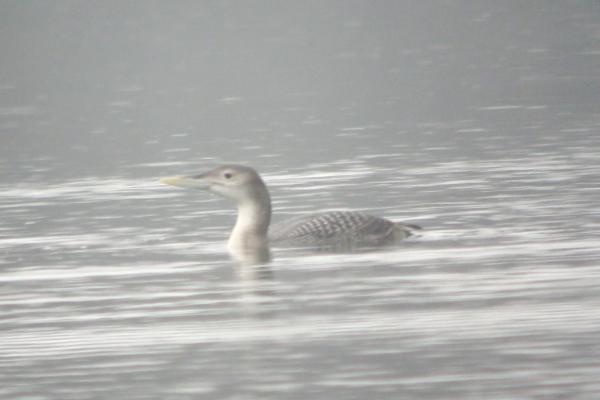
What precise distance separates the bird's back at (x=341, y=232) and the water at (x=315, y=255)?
238mm

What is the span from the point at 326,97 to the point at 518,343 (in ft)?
72.7

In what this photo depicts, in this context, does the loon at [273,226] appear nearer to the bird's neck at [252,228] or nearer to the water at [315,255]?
the bird's neck at [252,228]

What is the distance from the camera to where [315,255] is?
13312 mm

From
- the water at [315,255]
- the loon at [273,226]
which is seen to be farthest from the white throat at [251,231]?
the water at [315,255]

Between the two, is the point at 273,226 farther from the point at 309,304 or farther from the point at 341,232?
the point at 309,304

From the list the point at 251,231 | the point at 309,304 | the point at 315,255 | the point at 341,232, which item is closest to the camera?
the point at 309,304

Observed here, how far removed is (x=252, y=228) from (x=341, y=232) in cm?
70

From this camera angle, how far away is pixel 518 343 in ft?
31.1

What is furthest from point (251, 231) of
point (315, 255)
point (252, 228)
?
point (315, 255)

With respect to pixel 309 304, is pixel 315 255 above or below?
above

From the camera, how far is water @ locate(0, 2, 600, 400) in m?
9.22

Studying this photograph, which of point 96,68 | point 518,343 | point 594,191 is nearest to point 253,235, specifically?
point 594,191

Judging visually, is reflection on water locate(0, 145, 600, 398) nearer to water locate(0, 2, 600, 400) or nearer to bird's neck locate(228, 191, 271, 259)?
water locate(0, 2, 600, 400)

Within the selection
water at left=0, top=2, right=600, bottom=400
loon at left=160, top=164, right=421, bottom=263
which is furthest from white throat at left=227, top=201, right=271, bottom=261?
water at left=0, top=2, right=600, bottom=400
